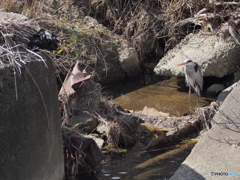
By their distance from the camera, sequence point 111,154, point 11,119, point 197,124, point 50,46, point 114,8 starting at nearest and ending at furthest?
point 11,119 < point 50,46 < point 111,154 < point 197,124 < point 114,8

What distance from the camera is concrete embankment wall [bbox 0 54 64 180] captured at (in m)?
2.70

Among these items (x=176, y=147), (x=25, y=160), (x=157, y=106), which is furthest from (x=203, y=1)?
(x=25, y=160)

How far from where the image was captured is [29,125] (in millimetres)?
2879

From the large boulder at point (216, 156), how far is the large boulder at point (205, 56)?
163 inches

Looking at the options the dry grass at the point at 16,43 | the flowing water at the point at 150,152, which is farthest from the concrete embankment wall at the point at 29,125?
the flowing water at the point at 150,152

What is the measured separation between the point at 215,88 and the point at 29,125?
19.7 ft

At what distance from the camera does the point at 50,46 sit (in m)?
3.41

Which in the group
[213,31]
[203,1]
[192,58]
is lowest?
[192,58]

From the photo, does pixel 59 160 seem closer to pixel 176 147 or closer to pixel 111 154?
pixel 111 154

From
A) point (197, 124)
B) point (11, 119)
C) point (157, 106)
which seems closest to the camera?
point (11, 119)

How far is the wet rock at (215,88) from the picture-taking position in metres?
8.12

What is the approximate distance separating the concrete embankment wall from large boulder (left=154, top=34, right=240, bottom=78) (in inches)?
203

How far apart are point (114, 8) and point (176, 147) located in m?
5.54

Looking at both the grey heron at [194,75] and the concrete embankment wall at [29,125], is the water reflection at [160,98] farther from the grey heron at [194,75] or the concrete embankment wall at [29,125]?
the concrete embankment wall at [29,125]
